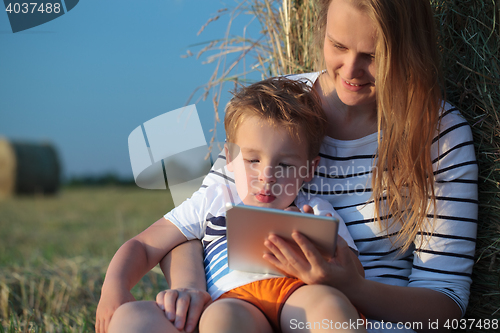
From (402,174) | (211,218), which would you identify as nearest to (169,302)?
Answer: (211,218)

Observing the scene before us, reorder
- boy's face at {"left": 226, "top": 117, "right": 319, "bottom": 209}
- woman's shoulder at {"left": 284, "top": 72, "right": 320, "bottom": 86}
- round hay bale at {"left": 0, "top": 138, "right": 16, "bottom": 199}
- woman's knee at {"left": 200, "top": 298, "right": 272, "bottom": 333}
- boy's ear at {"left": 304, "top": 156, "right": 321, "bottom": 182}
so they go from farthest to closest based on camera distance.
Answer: round hay bale at {"left": 0, "top": 138, "right": 16, "bottom": 199} < woman's shoulder at {"left": 284, "top": 72, "right": 320, "bottom": 86} < boy's ear at {"left": 304, "top": 156, "right": 321, "bottom": 182} < boy's face at {"left": 226, "top": 117, "right": 319, "bottom": 209} < woman's knee at {"left": 200, "top": 298, "right": 272, "bottom": 333}

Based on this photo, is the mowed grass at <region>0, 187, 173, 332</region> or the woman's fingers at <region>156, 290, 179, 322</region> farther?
the mowed grass at <region>0, 187, 173, 332</region>

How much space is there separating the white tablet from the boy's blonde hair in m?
0.39

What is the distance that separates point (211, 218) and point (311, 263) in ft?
1.44

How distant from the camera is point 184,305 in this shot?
3.50 ft

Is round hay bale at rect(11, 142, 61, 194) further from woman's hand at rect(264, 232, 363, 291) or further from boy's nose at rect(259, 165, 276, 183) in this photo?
woman's hand at rect(264, 232, 363, 291)

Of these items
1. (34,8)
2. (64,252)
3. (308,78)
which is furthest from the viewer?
(64,252)

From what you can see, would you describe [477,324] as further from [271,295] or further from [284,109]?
[284,109]

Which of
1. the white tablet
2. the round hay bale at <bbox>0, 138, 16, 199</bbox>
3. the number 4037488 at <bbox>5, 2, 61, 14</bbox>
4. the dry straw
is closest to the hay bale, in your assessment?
the dry straw

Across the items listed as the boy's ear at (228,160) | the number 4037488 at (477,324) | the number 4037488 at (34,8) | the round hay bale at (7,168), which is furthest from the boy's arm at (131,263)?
the round hay bale at (7,168)

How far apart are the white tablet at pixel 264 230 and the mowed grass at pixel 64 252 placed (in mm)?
809

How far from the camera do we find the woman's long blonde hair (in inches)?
49.5

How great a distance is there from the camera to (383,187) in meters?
1.34

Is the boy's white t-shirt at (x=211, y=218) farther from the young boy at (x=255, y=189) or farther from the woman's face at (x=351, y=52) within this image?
the woman's face at (x=351, y=52)
